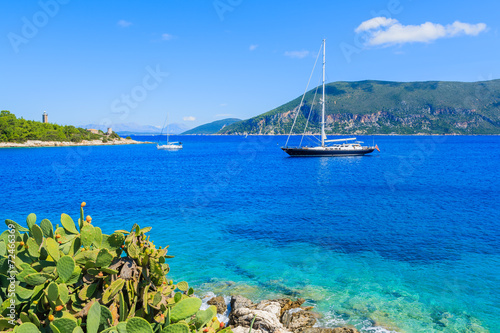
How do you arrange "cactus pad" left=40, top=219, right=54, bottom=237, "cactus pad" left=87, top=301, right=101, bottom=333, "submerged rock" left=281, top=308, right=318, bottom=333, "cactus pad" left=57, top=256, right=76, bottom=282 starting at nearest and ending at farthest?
"cactus pad" left=87, top=301, right=101, bottom=333
"cactus pad" left=57, top=256, right=76, bottom=282
"cactus pad" left=40, top=219, right=54, bottom=237
"submerged rock" left=281, top=308, right=318, bottom=333

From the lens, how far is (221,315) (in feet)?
34.1

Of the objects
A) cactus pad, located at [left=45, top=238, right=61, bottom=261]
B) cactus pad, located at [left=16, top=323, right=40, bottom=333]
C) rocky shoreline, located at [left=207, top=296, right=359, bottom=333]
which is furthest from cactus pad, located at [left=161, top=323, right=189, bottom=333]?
rocky shoreline, located at [left=207, top=296, right=359, bottom=333]

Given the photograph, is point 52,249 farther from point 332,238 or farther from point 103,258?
point 332,238

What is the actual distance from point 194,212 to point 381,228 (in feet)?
46.6

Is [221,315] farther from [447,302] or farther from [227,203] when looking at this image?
[227,203]

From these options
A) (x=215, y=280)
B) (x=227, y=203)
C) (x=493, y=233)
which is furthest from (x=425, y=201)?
(x=215, y=280)

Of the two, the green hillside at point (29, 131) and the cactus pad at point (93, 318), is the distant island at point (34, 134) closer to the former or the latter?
the green hillside at point (29, 131)

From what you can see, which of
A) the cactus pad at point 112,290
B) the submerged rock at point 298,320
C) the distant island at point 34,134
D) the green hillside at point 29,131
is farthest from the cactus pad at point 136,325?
the green hillside at point 29,131

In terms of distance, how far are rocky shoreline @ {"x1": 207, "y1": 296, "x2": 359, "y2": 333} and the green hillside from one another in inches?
5398

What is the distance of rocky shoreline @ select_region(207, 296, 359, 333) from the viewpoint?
9039 millimetres

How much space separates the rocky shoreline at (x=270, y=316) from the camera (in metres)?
9.04

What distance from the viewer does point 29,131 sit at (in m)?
122

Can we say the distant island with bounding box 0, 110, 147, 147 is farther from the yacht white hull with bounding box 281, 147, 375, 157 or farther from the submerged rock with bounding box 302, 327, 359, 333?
the submerged rock with bounding box 302, 327, 359, 333

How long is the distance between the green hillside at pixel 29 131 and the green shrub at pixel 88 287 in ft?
467
